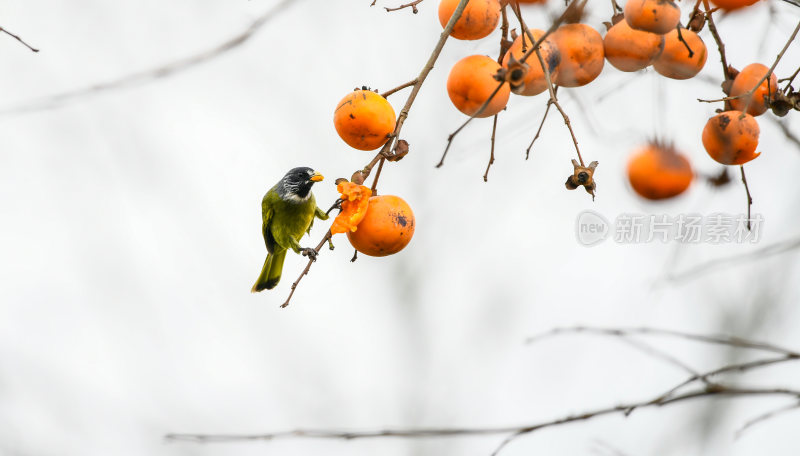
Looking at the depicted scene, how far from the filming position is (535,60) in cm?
200

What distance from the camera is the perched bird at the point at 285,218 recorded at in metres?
5.05

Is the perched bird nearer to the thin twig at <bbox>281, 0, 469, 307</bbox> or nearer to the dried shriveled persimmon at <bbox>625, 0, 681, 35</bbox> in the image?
the thin twig at <bbox>281, 0, 469, 307</bbox>

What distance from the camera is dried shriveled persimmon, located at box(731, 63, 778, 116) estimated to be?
85.1 inches

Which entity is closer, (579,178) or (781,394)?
(781,394)

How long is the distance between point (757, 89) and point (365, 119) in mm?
1026

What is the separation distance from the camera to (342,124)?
6.95ft

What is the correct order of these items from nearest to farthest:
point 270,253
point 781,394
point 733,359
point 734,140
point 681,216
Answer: point 781,394 → point 734,140 → point 681,216 → point 733,359 → point 270,253

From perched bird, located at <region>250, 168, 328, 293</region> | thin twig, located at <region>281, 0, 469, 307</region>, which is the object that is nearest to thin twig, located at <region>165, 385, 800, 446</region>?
thin twig, located at <region>281, 0, 469, 307</region>

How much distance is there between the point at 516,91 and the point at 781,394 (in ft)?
2.82

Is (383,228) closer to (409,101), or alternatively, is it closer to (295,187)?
(409,101)

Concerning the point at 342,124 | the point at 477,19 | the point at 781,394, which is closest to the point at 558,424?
the point at 781,394

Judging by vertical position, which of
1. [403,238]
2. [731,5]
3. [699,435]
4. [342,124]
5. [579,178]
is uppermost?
[731,5]

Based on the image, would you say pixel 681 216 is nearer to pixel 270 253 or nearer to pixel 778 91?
pixel 778 91

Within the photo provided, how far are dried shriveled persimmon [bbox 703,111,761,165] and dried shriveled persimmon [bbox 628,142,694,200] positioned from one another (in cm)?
19
